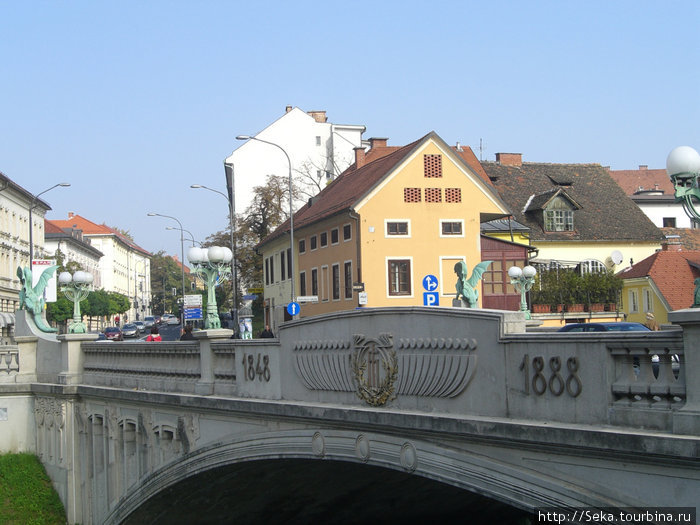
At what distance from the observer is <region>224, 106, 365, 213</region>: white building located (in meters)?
71.2

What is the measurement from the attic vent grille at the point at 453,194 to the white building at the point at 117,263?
70.3m

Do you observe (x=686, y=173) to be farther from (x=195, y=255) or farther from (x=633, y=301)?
(x=633, y=301)

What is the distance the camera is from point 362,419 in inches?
418

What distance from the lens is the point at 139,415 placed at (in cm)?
1703

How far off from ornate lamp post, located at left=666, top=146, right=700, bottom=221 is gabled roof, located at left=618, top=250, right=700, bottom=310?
113ft

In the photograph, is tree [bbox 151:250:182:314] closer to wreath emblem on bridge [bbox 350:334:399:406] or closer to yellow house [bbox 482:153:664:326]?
yellow house [bbox 482:153:664:326]

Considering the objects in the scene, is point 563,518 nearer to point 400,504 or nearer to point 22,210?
point 400,504

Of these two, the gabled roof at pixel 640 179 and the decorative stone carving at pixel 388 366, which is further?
the gabled roof at pixel 640 179

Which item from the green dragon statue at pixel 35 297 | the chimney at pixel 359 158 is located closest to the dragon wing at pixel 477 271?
the green dragon statue at pixel 35 297

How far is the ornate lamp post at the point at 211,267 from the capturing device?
1479 cm

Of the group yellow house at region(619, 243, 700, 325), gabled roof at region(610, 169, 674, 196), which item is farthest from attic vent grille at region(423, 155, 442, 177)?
gabled roof at region(610, 169, 674, 196)

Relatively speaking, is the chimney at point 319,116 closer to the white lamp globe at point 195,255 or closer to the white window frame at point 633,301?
the white window frame at point 633,301

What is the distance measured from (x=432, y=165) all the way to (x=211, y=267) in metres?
29.0

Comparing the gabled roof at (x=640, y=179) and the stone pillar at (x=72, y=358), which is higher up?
the gabled roof at (x=640, y=179)
